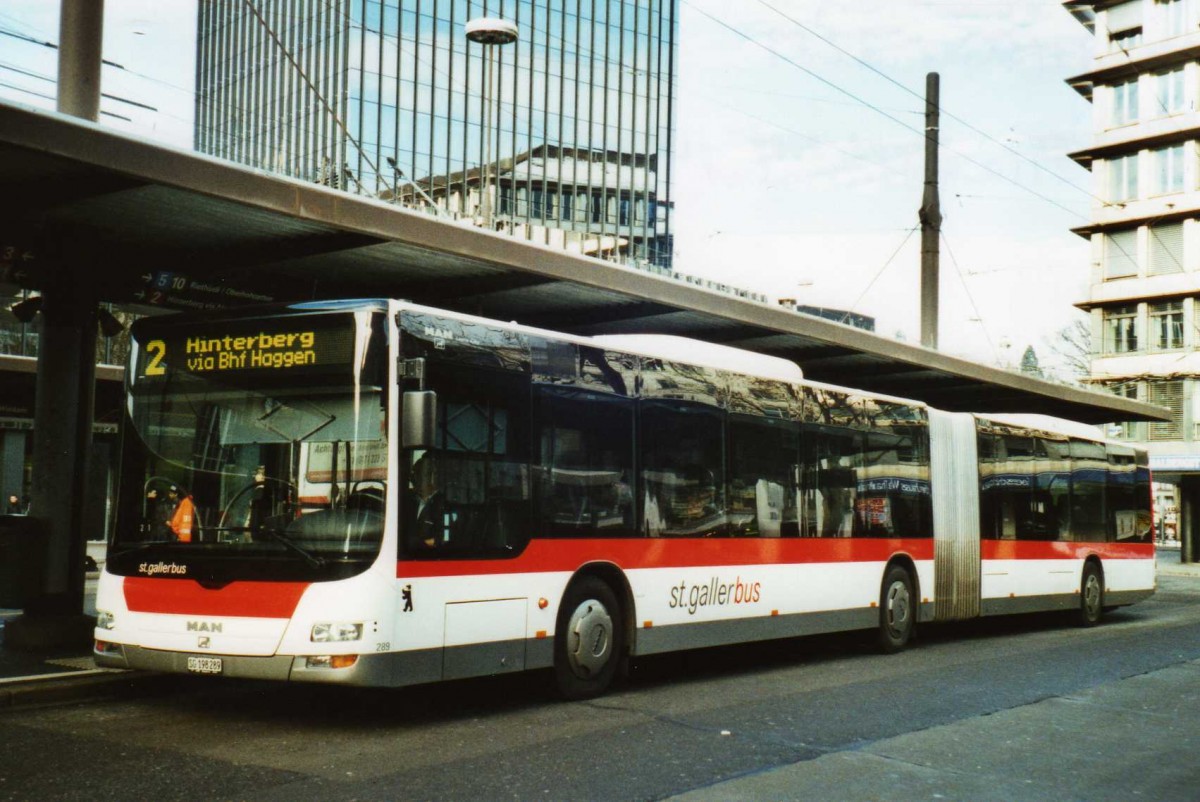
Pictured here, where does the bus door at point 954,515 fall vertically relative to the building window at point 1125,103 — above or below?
below

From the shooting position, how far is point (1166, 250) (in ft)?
190

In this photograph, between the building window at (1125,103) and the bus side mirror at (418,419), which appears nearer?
the bus side mirror at (418,419)

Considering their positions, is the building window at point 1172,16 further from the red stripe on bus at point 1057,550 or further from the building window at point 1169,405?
the red stripe on bus at point 1057,550

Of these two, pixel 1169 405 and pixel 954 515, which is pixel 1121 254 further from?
pixel 954 515

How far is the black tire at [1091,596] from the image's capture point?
19375mm

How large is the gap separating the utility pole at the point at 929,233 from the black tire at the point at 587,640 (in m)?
22.3

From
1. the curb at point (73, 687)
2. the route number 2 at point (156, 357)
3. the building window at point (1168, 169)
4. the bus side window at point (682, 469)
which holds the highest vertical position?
the building window at point (1168, 169)

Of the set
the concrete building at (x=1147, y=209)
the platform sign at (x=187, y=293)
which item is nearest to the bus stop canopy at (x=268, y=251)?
the platform sign at (x=187, y=293)

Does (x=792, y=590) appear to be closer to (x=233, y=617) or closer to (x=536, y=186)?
(x=233, y=617)

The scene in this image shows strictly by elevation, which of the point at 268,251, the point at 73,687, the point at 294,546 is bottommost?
the point at 73,687

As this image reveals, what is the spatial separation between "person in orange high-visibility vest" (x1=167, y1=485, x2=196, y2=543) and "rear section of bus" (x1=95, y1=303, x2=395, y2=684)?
0.01 meters

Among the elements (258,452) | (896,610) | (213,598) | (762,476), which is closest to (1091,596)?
(896,610)

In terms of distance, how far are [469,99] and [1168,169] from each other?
35.0 metres

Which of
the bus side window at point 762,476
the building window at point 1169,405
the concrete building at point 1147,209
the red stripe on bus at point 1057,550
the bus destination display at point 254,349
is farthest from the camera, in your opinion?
the building window at point 1169,405
